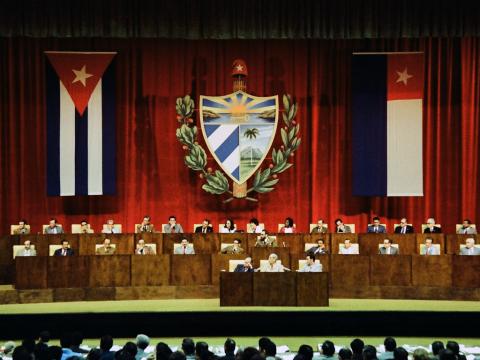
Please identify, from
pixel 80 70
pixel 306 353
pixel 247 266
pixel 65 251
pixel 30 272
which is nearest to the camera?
pixel 306 353

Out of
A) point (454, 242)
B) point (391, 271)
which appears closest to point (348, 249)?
point (391, 271)

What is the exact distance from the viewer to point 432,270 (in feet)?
35.9

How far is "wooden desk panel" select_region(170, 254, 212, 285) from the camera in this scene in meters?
11.2

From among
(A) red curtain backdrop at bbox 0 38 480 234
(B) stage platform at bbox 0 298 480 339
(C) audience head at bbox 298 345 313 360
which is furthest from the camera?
(A) red curtain backdrop at bbox 0 38 480 234

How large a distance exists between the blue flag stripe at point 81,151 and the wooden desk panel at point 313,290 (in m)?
5.71

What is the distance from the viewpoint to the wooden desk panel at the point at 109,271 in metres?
11.0

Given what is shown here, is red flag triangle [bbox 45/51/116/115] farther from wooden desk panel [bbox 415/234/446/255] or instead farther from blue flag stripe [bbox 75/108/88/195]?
wooden desk panel [bbox 415/234/446/255]

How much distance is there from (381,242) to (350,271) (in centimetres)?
117

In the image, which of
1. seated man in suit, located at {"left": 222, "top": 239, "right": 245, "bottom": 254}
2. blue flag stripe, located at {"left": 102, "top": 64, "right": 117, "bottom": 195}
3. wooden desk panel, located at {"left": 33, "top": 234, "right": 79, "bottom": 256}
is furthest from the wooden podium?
blue flag stripe, located at {"left": 102, "top": 64, "right": 117, "bottom": 195}

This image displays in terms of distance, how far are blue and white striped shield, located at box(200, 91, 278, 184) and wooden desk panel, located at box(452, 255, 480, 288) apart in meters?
4.54

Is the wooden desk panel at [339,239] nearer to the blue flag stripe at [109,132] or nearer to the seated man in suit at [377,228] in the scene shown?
the seated man in suit at [377,228]

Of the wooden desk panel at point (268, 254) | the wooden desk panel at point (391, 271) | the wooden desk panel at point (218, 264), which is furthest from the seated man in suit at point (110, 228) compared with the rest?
the wooden desk panel at point (391, 271)

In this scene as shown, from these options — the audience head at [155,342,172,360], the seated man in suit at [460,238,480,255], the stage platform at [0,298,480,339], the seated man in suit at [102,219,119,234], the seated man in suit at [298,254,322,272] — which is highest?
the seated man in suit at [102,219,119,234]

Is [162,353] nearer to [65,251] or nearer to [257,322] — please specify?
[257,322]
